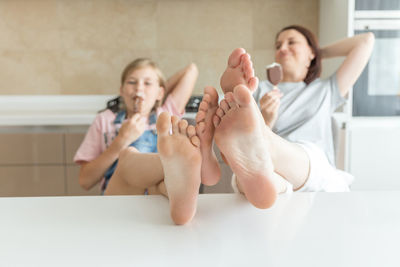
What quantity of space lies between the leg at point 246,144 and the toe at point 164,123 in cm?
9

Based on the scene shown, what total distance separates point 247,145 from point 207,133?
8 centimetres

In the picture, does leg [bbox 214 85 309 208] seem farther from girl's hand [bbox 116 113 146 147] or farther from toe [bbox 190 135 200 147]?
girl's hand [bbox 116 113 146 147]

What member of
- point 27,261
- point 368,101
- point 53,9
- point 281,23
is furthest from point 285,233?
point 53,9

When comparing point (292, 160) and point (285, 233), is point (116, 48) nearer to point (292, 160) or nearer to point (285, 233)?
point (292, 160)

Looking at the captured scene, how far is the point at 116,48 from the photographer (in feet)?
8.50

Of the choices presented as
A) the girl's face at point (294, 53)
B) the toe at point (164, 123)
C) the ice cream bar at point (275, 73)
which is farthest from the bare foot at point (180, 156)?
the girl's face at point (294, 53)

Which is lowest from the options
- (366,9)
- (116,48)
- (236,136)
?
(236,136)

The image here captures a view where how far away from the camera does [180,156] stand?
75cm

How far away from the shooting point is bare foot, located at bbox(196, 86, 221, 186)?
0.80m

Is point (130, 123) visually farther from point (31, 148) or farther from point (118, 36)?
point (118, 36)

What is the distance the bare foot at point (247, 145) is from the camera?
29.4 inches

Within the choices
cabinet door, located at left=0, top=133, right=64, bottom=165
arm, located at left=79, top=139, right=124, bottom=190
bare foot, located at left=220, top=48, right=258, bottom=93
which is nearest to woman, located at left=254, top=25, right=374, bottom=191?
arm, located at left=79, top=139, right=124, bottom=190

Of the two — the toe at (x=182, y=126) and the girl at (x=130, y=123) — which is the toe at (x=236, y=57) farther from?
the girl at (x=130, y=123)

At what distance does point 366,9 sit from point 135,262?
191 centimetres
